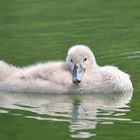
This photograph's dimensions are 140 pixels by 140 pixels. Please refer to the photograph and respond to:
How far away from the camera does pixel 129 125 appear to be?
927 cm

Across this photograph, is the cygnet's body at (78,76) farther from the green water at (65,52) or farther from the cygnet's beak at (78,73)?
the green water at (65,52)

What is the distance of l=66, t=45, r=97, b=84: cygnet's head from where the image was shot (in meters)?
10.9

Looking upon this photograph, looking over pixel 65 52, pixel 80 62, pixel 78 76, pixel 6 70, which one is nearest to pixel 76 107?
pixel 78 76

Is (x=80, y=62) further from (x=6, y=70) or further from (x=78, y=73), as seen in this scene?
(x=6, y=70)

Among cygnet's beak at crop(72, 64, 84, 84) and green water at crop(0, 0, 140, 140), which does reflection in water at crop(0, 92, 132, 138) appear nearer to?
Result: green water at crop(0, 0, 140, 140)

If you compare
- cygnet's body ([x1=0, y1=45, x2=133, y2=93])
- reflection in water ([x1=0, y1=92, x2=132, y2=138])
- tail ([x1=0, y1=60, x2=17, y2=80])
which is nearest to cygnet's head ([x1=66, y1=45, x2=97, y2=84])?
cygnet's body ([x1=0, y1=45, x2=133, y2=93])

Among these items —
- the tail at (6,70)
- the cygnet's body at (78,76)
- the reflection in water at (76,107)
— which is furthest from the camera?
the tail at (6,70)

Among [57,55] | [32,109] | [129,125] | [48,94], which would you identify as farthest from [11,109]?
[57,55]

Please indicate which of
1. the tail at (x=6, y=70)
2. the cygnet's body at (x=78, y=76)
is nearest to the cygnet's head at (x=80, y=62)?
the cygnet's body at (x=78, y=76)

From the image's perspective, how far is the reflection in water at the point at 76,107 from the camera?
9438mm

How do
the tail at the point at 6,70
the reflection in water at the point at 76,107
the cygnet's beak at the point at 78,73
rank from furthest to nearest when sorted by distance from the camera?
the tail at the point at 6,70
the cygnet's beak at the point at 78,73
the reflection in water at the point at 76,107

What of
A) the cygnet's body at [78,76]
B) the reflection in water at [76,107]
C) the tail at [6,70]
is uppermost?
the tail at [6,70]

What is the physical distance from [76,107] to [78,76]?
2.18 ft

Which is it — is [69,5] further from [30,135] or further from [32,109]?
[30,135]
